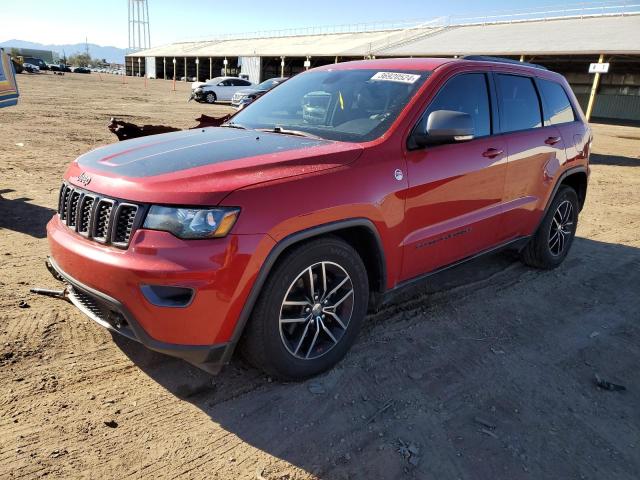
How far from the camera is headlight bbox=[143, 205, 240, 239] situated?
2.43 m

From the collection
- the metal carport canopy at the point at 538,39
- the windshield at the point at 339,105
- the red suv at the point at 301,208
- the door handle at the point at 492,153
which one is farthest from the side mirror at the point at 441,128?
the metal carport canopy at the point at 538,39

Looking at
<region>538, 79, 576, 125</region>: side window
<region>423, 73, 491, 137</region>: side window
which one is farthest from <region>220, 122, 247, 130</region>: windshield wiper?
<region>538, 79, 576, 125</region>: side window

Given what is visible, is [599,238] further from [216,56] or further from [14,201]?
[216,56]

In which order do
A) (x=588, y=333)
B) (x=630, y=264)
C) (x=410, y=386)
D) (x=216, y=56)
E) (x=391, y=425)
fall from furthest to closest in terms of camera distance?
1. (x=216, y=56)
2. (x=630, y=264)
3. (x=588, y=333)
4. (x=410, y=386)
5. (x=391, y=425)

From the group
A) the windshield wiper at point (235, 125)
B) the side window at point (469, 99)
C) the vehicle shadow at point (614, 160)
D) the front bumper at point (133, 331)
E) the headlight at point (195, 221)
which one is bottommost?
the vehicle shadow at point (614, 160)

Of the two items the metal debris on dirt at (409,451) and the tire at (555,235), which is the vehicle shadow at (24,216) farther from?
the tire at (555,235)

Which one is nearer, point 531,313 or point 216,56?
point 531,313

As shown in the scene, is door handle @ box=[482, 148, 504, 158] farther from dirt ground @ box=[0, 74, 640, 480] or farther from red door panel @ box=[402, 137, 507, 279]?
dirt ground @ box=[0, 74, 640, 480]

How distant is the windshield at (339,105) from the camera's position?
339cm

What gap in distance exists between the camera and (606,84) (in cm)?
3722

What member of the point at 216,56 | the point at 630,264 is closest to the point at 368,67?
the point at 630,264

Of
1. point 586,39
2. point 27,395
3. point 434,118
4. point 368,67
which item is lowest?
point 27,395

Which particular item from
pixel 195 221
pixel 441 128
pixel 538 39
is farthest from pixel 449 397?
pixel 538 39

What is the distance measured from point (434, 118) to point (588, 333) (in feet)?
7.00
